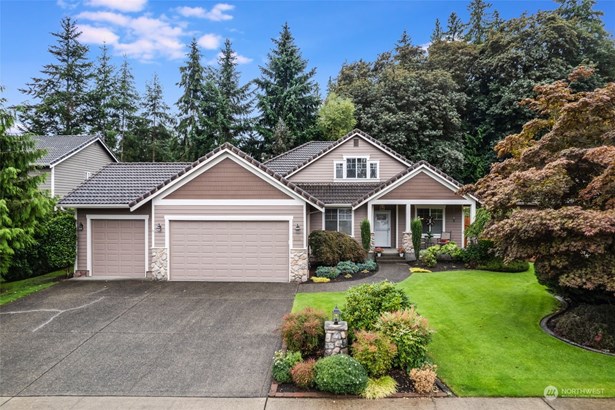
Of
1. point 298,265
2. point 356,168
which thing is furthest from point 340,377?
point 356,168

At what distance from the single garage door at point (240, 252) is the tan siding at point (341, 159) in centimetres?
811

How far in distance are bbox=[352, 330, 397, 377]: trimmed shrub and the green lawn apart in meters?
1.09

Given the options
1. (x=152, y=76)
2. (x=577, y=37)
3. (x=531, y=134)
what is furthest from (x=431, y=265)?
(x=152, y=76)

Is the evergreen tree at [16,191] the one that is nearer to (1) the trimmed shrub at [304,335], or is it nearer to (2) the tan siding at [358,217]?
(1) the trimmed shrub at [304,335]

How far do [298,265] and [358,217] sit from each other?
20.8 feet

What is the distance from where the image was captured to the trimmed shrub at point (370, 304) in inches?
291

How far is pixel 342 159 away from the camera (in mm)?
21094

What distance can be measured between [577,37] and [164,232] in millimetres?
37798

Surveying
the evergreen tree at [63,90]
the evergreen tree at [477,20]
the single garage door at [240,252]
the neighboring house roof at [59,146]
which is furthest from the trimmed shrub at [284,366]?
the evergreen tree at [477,20]

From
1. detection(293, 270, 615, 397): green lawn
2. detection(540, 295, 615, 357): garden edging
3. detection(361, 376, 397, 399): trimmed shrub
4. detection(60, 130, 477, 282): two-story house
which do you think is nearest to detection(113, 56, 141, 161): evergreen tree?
detection(60, 130, 477, 282): two-story house

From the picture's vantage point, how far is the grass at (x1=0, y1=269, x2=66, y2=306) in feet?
38.1

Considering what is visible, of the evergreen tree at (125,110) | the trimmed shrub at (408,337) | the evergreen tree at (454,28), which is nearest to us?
the trimmed shrub at (408,337)

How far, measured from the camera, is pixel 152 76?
38.5 m

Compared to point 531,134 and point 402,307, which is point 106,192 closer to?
point 402,307
